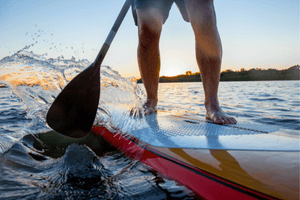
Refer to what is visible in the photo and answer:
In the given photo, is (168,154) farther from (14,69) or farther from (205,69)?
(14,69)

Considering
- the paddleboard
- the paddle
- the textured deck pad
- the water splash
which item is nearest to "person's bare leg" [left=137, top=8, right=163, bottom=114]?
the water splash

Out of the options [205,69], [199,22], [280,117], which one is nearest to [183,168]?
[205,69]

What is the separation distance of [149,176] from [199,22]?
1.32 meters

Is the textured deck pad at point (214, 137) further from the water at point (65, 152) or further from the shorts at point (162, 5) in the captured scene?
the shorts at point (162, 5)

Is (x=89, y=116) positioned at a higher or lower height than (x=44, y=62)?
lower

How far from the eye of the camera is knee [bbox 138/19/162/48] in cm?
184

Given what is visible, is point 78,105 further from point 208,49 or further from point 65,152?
point 208,49

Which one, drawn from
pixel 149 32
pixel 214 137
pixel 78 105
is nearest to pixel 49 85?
pixel 78 105

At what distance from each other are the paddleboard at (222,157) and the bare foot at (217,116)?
0.22 meters

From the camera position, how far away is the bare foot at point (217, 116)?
167cm

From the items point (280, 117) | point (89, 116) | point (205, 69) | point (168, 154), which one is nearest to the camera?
point (168, 154)

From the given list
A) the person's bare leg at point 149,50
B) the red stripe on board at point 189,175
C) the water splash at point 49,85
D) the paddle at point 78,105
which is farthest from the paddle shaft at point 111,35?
the red stripe on board at point 189,175

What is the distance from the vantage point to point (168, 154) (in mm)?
1037

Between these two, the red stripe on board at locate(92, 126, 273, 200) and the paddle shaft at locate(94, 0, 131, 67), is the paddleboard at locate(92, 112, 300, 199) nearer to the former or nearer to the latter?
the red stripe on board at locate(92, 126, 273, 200)
